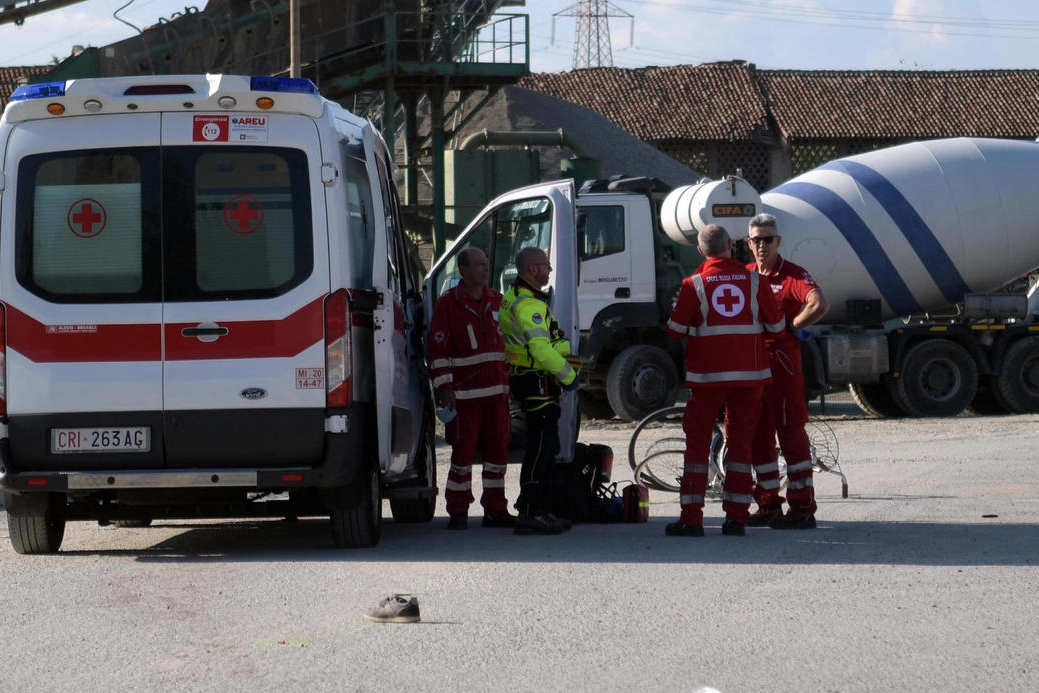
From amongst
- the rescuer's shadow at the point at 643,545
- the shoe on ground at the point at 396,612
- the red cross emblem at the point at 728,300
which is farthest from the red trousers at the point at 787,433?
the shoe on ground at the point at 396,612

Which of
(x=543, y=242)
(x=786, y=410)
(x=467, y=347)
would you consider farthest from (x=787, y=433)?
(x=543, y=242)

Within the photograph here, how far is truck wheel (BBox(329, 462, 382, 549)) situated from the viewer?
9.53 metres

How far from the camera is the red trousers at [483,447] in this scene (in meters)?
10.8

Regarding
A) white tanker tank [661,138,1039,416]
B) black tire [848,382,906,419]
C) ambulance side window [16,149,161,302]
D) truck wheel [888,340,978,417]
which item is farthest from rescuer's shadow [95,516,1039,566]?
black tire [848,382,906,419]

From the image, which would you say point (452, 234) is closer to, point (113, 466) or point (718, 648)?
point (113, 466)

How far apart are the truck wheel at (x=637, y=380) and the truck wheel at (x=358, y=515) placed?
11007mm

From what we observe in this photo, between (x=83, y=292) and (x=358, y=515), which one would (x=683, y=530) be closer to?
(x=358, y=515)

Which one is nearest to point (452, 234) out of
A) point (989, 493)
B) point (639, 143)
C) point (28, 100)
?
point (639, 143)

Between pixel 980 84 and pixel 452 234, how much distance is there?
28.8 metres

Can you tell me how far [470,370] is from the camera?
35.1 feet

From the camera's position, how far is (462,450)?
10.8m

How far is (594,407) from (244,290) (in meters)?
13.2

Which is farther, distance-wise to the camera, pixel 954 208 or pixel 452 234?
pixel 452 234

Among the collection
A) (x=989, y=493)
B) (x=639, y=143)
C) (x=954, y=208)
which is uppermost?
(x=639, y=143)
